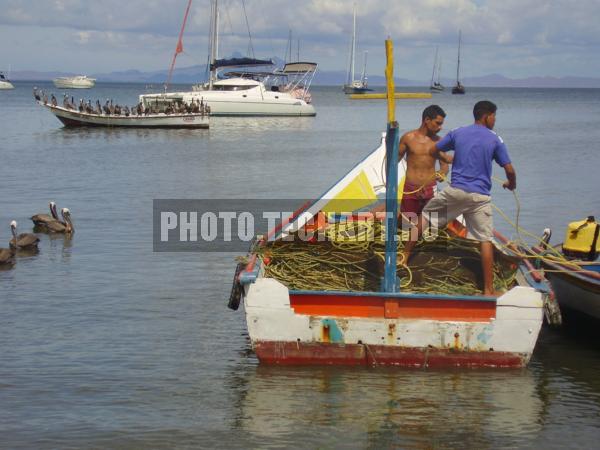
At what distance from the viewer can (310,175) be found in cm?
3198

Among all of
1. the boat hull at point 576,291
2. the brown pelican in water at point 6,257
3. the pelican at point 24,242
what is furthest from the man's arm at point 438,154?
the pelican at point 24,242

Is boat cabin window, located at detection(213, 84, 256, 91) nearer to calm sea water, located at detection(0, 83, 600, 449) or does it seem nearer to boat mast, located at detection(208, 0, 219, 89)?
boat mast, located at detection(208, 0, 219, 89)

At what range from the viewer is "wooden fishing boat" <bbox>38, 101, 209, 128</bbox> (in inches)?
2057

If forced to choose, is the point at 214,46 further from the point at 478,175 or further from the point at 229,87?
the point at 478,175

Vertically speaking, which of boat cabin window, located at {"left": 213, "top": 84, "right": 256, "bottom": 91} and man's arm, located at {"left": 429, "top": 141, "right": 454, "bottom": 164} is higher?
boat cabin window, located at {"left": 213, "top": 84, "right": 256, "bottom": 91}

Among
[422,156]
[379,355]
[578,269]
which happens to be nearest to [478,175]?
[422,156]

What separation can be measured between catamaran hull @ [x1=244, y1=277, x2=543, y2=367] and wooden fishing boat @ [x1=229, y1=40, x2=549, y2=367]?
10 mm

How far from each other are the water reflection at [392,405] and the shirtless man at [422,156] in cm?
221

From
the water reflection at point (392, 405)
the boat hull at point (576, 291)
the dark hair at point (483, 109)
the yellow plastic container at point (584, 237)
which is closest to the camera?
the water reflection at point (392, 405)

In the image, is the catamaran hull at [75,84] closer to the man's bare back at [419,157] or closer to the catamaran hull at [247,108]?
the catamaran hull at [247,108]

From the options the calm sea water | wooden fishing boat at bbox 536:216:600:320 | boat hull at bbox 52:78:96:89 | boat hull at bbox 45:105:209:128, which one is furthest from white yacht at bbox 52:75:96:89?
wooden fishing boat at bbox 536:216:600:320

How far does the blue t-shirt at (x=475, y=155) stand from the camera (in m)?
9.52

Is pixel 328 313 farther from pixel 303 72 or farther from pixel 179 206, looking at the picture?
pixel 303 72

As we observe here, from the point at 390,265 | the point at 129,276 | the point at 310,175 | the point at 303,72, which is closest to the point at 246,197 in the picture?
the point at 310,175
